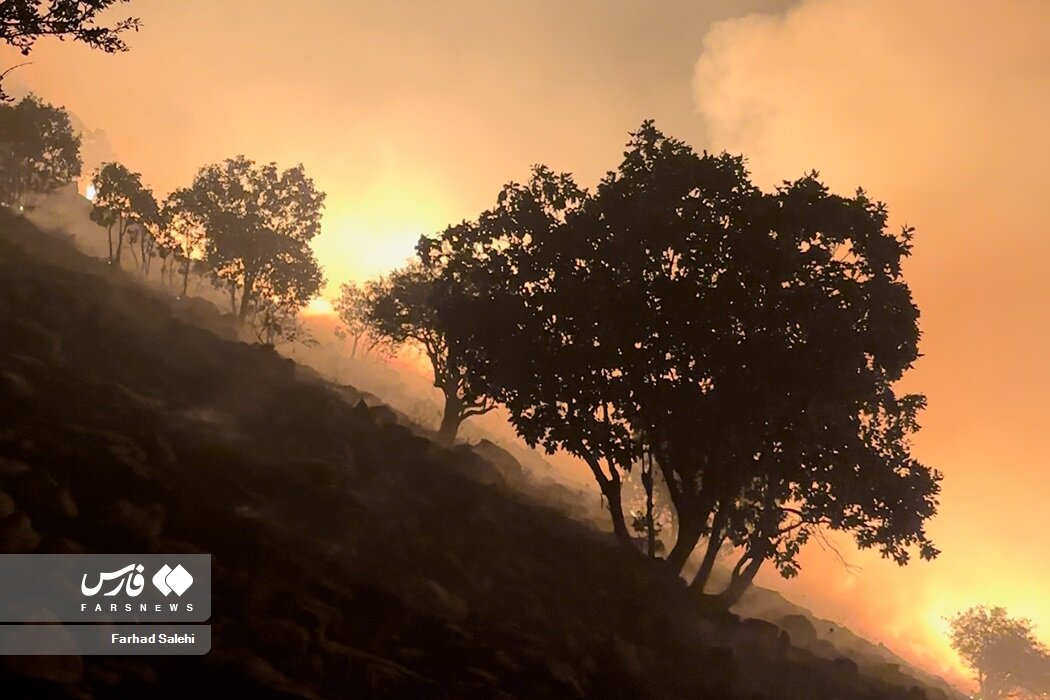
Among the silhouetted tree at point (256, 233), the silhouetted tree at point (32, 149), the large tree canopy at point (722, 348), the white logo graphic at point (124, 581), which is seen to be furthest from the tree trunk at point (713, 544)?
the silhouetted tree at point (32, 149)

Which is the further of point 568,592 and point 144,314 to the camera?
point 144,314

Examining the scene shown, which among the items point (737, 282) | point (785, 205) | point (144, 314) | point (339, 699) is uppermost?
point (785, 205)

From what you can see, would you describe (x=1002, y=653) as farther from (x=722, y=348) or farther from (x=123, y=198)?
(x=123, y=198)

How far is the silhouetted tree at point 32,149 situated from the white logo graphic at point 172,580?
5454 cm

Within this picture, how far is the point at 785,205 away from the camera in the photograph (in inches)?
866

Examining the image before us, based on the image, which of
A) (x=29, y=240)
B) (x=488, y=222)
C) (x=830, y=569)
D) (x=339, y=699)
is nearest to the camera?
(x=339, y=699)

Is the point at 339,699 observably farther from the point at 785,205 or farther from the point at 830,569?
the point at 830,569

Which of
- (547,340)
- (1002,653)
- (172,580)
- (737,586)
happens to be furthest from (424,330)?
(1002,653)

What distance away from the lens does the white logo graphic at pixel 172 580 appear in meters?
10.6

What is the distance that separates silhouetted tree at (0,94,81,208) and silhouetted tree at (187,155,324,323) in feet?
34.1

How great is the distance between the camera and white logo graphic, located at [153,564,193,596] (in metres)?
10.6

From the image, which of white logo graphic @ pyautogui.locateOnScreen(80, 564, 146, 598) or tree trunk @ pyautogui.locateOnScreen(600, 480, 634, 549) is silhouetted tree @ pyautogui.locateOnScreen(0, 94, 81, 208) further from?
white logo graphic @ pyautogui.locateOnScreen(80, 564, 146, 598)

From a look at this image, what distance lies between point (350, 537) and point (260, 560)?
3397 mm

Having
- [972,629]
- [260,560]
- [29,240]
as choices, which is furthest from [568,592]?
[972,629]
